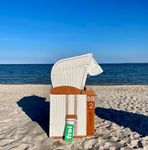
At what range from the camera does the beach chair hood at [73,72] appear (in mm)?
6109

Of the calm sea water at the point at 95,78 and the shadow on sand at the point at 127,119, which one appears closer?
the shadow on sand at the point at 127,119

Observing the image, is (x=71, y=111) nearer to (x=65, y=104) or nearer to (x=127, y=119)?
(x=65, y=104)

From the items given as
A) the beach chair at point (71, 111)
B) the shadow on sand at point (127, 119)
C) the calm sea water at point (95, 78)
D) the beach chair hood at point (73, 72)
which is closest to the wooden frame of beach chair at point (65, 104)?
the beach chair at point (71, 111)

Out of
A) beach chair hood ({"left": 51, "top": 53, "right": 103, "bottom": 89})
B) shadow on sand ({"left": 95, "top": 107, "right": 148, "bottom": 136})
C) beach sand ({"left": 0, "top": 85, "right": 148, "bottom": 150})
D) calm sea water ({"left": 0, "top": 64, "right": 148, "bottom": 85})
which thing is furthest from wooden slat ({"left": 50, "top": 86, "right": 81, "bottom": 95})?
calm sea water ({"left": 0, "top": 64, "right": 148, "bottom": 85})

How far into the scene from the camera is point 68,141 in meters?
5.51

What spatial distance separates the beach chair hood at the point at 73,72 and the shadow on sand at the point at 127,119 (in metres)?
1.87

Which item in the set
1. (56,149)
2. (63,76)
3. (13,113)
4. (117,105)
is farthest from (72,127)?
(117,105)

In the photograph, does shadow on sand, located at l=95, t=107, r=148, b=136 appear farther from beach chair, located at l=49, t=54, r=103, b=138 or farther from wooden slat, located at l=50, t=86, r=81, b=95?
wooden slat, located at l=50, t=86, r=81, b=95

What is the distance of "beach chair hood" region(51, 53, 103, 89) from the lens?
611 centimetres

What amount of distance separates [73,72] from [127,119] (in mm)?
2531

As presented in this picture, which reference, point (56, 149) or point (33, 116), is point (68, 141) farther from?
point (33, 116)

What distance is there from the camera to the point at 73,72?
20.4 ft

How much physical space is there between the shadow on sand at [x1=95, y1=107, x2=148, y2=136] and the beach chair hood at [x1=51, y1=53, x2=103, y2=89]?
73.8 inches

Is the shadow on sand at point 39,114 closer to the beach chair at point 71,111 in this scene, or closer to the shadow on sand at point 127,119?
the beach chair at point 71,111
